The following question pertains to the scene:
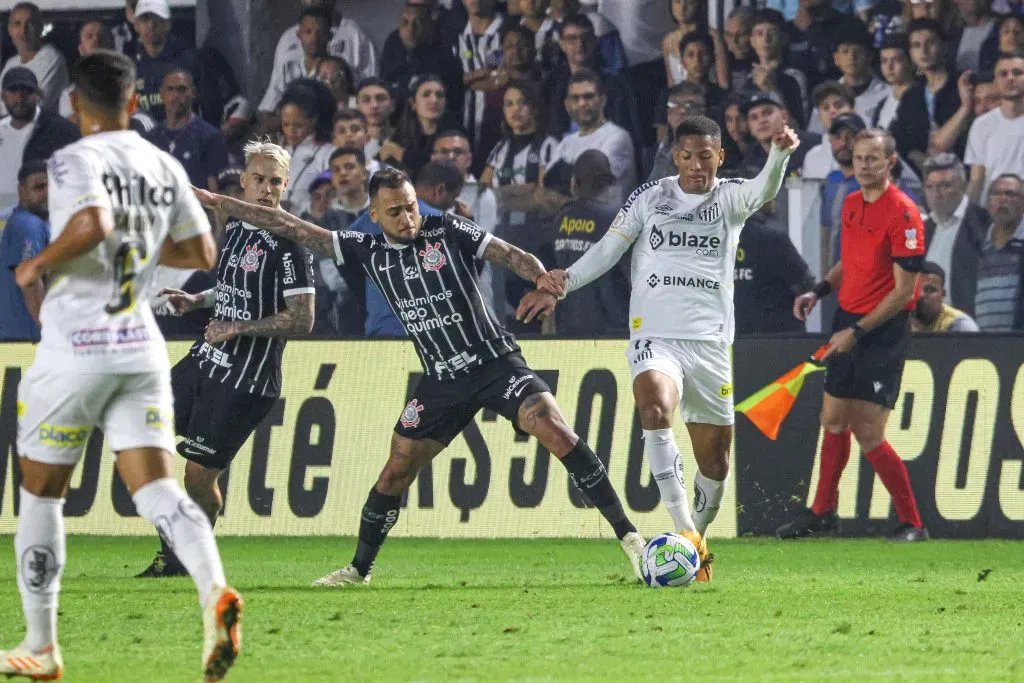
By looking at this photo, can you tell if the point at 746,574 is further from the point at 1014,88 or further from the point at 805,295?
the point at 1014,88

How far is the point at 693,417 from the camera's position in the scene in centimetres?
943

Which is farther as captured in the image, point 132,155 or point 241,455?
point 241,455

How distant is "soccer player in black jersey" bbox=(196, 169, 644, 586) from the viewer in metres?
8.67

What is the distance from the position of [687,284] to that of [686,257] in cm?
15

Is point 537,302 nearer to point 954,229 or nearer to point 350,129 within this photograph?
point 954,229

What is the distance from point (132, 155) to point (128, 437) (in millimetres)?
913

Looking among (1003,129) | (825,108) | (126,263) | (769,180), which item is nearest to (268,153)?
(769,180)

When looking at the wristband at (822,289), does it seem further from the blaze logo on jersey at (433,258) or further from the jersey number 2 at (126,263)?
the jersey number 2 at (126,263)

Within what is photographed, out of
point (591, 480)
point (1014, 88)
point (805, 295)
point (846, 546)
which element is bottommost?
point (846, 546)

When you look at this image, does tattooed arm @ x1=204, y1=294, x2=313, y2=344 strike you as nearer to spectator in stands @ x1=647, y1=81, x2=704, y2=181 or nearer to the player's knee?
the player's knee

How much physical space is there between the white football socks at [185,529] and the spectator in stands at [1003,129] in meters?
9.20

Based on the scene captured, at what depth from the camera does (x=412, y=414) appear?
8742mm

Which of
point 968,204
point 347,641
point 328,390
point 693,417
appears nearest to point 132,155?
point 347,641

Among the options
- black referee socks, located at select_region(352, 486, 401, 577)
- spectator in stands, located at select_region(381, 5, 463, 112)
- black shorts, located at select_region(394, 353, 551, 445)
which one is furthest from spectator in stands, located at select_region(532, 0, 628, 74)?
black referee socks, located at select_region(352, 486, 401, 577)
